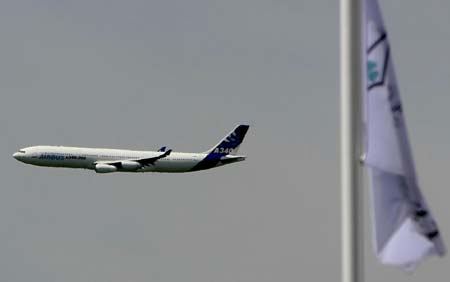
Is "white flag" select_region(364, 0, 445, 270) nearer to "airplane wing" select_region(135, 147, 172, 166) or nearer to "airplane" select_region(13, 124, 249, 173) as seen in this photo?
"airplane" select_region(13, 124, 249, 173)

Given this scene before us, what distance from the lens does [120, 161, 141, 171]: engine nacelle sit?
166000 mm

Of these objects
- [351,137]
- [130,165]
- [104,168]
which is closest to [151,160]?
[130,165]

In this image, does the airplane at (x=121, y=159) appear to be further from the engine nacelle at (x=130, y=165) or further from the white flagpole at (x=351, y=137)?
the white flagpole at (x=351, y=137)

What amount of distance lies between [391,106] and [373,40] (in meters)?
1.51

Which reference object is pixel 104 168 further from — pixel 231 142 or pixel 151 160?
pixel 231 142

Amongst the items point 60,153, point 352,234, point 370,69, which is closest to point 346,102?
point 370,69

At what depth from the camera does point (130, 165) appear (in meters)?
167

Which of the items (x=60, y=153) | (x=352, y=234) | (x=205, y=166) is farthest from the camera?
(x=205, y=166)

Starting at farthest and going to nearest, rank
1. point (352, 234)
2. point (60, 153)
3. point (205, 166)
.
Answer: point (205, 166)
point (60, 153)
point (352, 234)

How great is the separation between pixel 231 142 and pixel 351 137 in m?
166

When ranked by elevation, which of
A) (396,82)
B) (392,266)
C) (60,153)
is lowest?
(392,266)

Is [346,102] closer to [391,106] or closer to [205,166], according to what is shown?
[391,106]

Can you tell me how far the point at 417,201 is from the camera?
974 inches

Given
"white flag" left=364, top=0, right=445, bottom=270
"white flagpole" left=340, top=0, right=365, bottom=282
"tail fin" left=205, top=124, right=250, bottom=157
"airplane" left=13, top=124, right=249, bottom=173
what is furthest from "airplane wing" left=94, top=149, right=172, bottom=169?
"white flagpole" left=340, top=0, right=365, bottom=282
